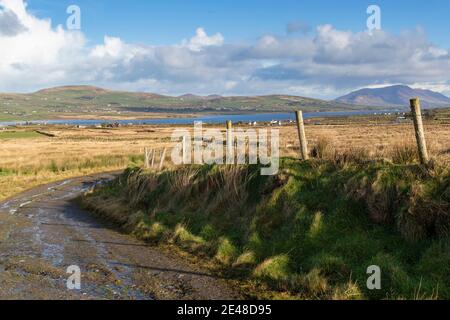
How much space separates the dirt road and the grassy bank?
41.5 inches

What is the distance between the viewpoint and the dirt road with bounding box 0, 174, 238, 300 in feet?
38.7

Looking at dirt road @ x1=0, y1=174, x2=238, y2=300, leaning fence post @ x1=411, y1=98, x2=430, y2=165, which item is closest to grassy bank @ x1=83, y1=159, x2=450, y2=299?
leaning fence post @ x1=411, y1=98, x2=430, y2=165

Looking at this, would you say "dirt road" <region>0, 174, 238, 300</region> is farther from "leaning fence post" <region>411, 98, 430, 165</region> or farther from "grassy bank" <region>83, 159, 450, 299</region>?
"leaning fence post" <region>411, 98, 430, 165</region>

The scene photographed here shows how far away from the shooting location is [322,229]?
43.1ft

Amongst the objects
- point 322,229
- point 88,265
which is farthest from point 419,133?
point 88,265

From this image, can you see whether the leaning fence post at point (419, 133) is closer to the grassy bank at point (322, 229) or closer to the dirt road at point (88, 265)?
the grassy bank at point (322, 229)

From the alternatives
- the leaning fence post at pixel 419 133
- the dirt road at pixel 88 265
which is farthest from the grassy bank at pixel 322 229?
the dirt road at pixel 88 265

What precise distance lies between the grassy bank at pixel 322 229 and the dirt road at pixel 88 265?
1.05 metres

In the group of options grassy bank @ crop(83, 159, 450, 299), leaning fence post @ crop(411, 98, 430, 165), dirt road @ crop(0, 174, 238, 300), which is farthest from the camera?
leaning fence post @ crop(411, 98, 430, 165)

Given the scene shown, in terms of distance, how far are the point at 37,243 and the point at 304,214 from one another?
34.9 ft

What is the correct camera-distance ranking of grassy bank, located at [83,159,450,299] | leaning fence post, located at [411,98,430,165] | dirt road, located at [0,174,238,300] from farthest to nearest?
leaning fence post, located at [411,98,430,165] → dirt road, located at [0,174,238,300] → grassy bank, located at [83,159,450,299]

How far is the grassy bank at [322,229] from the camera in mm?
10609

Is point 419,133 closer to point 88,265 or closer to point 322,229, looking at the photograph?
point 322,229
